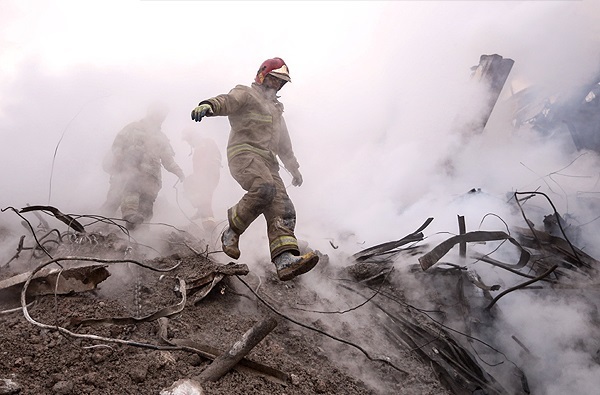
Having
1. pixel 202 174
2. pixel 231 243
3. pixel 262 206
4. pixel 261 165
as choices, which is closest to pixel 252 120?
pixel 261 165

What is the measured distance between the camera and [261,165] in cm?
334

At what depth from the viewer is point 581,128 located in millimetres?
5883

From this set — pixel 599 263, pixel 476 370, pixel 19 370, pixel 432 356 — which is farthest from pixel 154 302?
pixel 599 263

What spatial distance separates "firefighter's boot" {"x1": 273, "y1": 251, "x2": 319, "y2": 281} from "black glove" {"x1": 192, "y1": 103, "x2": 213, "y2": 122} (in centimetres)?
122

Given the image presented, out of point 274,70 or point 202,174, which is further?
point 202,174

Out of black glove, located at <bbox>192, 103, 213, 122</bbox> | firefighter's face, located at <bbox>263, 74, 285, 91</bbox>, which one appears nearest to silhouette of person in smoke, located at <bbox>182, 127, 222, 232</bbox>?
firefighter's face, located at <bbox>263, 74, 285, 91</bbox>

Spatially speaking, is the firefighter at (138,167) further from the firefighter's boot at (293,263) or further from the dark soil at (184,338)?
the firefighter's boot at (293,263)

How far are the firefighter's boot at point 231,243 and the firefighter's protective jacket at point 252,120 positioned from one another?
0.73 m

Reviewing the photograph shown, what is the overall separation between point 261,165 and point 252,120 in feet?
1.55

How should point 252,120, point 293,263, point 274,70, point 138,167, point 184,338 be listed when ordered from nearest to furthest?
point 184,338
point 293,263
point 252,120
point 274,70
point 138,167

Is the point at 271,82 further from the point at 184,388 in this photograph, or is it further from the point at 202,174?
the point at 202,174

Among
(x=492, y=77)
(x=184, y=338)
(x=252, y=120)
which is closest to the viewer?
(x=184, y=338)

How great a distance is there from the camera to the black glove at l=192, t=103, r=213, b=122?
9.57ft

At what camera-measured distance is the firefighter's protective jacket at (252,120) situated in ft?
11.3
